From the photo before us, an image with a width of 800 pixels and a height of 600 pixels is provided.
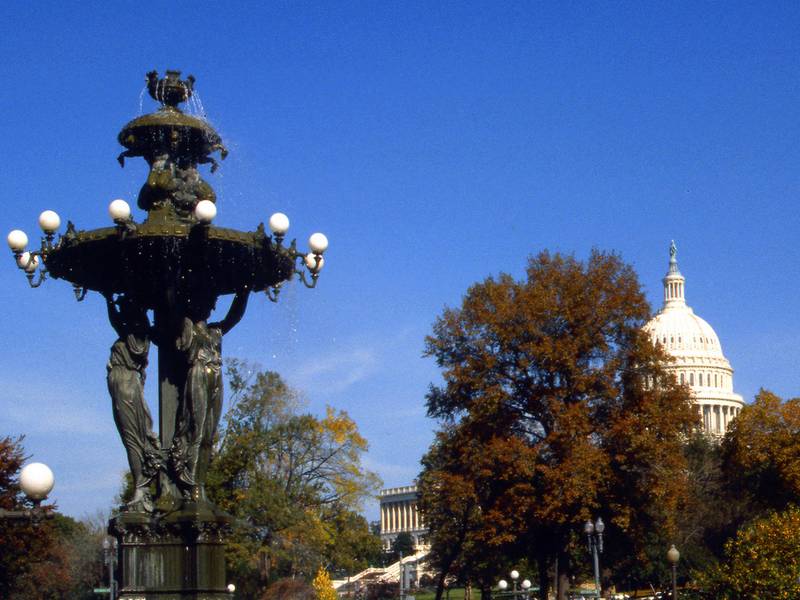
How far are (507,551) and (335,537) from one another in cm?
816

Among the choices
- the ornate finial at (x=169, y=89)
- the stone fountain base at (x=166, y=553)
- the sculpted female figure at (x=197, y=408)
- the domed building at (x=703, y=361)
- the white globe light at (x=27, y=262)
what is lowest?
the stone fountain base at (x=166, y=553)

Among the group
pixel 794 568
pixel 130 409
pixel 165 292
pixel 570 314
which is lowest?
pixel 794 568

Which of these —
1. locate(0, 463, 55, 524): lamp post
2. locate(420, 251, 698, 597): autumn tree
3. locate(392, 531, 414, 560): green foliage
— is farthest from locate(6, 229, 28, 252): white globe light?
locate(392, 531, 414, 560): green foliage

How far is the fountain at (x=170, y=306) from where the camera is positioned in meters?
15.5

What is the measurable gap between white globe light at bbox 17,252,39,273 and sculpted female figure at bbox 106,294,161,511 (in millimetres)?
1119

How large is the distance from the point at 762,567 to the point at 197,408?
2494 centimetres

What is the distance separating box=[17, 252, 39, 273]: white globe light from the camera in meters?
15.9

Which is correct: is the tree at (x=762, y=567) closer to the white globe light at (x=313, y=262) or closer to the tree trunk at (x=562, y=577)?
the tree trunk at (x=562, y=577)

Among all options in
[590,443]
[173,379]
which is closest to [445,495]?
[590,443]

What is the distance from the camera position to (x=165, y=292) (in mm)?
16312

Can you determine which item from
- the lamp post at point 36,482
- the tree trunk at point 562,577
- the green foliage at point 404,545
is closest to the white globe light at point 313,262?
the lamp post at point 36,482

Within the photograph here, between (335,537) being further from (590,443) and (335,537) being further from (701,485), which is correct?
(701,485)

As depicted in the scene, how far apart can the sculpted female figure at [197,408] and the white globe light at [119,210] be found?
5.28ft

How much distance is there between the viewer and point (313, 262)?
16641 mm
